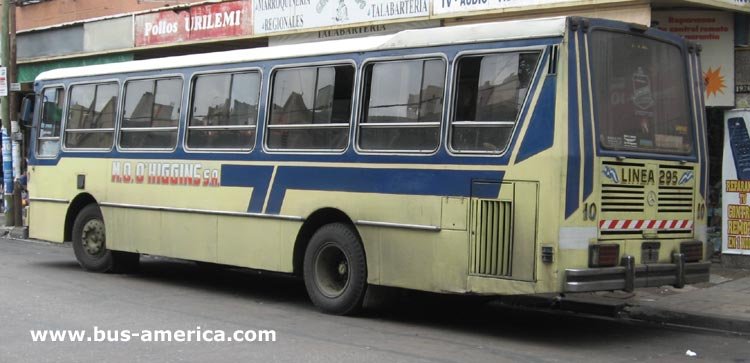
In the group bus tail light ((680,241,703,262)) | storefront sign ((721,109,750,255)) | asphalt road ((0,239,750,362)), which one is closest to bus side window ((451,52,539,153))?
asphalt road ((0,239,750,362))

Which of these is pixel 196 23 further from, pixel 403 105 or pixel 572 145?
pixel 572 145

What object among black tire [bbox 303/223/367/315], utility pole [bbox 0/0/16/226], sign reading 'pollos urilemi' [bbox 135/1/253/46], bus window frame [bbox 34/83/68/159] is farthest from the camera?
utility pole [bbox 0/0/16/226]

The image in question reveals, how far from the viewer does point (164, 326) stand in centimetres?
886

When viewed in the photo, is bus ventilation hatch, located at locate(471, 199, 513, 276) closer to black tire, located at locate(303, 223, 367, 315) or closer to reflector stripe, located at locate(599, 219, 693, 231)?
reflector stripe, located at locate(599, 219, 693, 231)

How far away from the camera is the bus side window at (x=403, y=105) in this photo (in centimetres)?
896

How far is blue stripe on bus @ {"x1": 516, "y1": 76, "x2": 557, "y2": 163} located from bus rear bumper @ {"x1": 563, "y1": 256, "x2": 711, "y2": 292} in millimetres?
1111

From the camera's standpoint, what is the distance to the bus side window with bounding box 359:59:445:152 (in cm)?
896

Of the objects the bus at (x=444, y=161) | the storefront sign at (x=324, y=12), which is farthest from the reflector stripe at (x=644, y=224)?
the storefront sign at (x=324, y=12)

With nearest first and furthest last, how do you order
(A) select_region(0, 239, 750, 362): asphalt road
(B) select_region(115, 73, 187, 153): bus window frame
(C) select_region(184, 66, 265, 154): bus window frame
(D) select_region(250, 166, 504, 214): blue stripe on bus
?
(A) select_region(0, 239, 750, 362): asphalt road
(D) select_region(250, 166, 504, 214): blue stripe on bus
(C) select_region(184, 66, 265, 154): bus window frame
(B) select_region(115, 73, 187, 153): bus window frame

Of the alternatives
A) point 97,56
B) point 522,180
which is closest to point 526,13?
point 522,180

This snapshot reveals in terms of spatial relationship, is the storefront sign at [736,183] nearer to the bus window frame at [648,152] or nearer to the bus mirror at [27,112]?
the bus window frame at [648,152]

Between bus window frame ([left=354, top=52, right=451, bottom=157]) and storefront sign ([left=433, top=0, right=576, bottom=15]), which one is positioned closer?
bus window frame ([left=354, top=52, right=451, bottom=157])

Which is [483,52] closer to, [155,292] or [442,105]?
[442,105]

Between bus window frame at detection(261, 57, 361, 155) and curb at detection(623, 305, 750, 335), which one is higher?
bus window frame at detection(261, 57, 361, 155)
